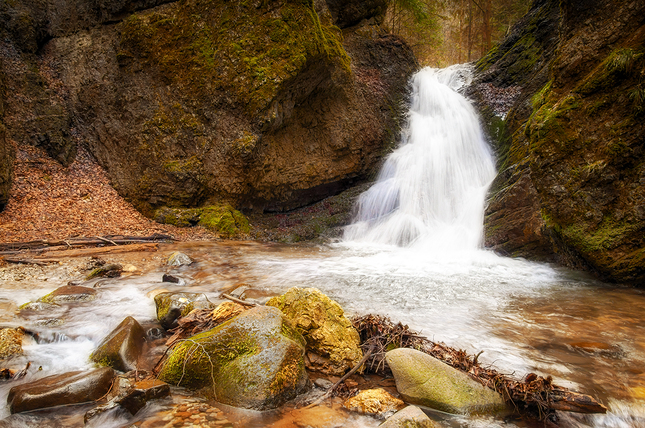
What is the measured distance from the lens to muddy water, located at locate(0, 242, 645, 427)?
257 cm

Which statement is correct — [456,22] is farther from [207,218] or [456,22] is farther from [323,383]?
[323,383]

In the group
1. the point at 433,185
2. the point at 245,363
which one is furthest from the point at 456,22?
the point at 245,363

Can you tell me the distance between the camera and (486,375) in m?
2.83

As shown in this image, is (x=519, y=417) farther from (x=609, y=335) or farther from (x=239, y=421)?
(x=609, y=335)

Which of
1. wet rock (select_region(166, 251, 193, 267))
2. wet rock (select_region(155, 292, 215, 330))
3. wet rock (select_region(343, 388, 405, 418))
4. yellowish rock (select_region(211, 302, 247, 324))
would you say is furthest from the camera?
wet rock (select_region(166, 251, 193, 267))

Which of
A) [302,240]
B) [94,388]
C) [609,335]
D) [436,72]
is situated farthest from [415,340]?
[436,72]

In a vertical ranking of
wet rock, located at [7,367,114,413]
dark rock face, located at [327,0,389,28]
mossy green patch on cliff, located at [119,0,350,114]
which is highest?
dark rock face, located at [327,0,389,28]

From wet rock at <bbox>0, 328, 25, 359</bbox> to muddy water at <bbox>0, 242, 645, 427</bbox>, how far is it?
10 centimetres

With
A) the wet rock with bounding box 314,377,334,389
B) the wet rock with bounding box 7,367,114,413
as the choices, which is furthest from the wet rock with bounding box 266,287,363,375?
the wet rock with bounding box 7,367,114,413

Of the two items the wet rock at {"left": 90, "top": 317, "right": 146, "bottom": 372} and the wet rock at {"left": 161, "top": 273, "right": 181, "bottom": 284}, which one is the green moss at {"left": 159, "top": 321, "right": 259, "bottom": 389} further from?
the wet rock at {"left": 161, "top": 273, "right": 181, "bottom": 284}

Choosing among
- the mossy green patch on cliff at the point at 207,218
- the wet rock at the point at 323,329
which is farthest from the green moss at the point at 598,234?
the mossy green patch on cliff at the point at 207,218

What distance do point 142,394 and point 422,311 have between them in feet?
11.6

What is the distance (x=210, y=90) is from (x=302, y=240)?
5.55 m

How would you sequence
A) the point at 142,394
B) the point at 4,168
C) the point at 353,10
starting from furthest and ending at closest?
the point at 353,10
the point at 4,168
the point at 142,394
